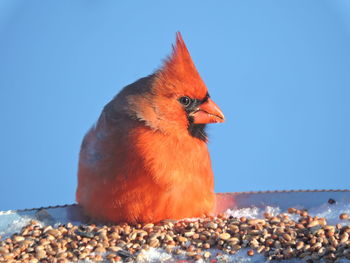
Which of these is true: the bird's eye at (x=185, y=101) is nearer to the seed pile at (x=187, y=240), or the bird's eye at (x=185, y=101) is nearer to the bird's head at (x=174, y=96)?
the bird's head at (x=174, y=96)

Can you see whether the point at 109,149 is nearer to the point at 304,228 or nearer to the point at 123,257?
the point at 123,257

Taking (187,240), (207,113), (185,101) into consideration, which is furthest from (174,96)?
(187,240)

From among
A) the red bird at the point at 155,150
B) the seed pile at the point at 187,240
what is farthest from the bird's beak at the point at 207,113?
the seed pile at the point at 187,240

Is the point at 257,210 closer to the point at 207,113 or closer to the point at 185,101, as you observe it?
the point at 207,113

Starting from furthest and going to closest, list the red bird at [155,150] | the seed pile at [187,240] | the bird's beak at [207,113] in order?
the bird's beak at [207,113] < the red bird at [155,150] < the seed pile at [187,240]

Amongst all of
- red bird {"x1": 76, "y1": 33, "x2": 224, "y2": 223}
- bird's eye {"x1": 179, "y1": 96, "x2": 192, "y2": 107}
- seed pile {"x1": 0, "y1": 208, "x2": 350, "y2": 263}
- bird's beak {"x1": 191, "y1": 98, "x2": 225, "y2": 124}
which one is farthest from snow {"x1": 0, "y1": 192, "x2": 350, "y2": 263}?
bird's eye {"x1": 179, "y1": 96, "x2": 192, "y2": 107}

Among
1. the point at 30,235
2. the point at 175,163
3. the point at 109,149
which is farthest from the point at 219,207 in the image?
the point at 30,235

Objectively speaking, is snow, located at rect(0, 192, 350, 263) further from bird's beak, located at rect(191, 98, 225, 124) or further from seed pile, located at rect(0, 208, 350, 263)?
bird's beak, located at rect(191, 98, 225, 124)
